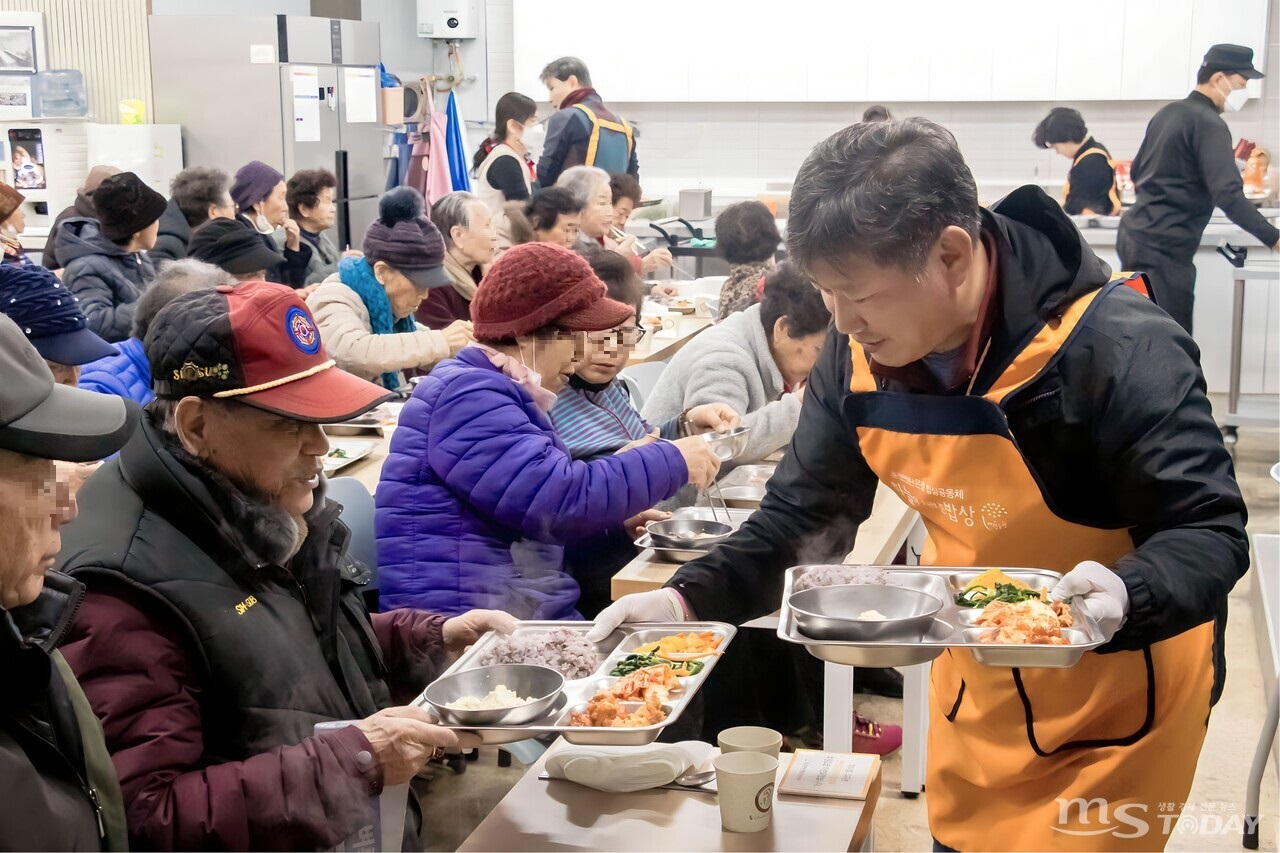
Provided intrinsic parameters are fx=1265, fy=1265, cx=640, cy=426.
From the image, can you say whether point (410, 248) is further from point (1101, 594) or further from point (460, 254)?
point (1101, 594)

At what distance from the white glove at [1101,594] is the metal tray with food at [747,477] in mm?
1471

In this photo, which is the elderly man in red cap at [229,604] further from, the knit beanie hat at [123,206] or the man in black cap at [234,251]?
the knit beanie hat at [123,206]

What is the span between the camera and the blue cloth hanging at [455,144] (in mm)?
7336

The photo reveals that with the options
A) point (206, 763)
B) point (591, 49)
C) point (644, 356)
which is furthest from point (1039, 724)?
point (591, 49)

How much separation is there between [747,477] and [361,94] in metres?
4.96

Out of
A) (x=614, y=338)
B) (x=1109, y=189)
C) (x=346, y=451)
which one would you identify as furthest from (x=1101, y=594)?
(x=1109, y=189)

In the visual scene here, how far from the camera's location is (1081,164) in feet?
20.3

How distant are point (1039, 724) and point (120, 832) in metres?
0.93

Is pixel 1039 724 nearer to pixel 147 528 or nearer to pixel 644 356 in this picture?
pixel 147 528

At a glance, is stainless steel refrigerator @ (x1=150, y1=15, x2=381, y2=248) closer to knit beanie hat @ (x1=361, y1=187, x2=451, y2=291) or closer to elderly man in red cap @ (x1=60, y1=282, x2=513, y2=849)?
knit beanie hat @ (x1=361, y1=187, x2=451, y2=291)

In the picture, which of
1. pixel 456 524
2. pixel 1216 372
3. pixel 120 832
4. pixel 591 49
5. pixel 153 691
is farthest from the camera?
pixel 591 49

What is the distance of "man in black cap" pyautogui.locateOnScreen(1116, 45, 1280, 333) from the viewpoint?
197 inches

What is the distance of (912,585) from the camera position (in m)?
1.32

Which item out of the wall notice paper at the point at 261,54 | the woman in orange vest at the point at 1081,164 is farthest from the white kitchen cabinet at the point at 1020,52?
the wall notice paper at the point at 261,54
